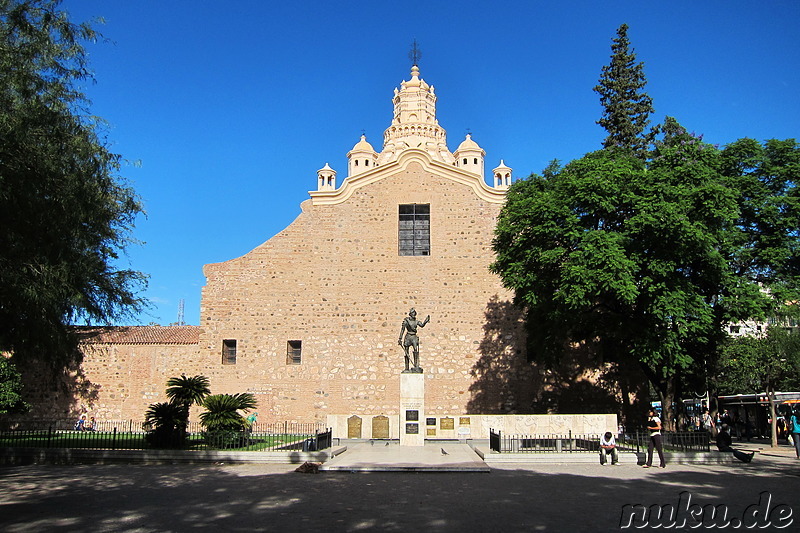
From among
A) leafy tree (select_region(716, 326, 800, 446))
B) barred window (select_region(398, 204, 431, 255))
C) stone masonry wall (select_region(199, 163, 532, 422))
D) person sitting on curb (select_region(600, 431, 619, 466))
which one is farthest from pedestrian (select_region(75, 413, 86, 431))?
leafy tree (select_region(716, 326, 800, 446))

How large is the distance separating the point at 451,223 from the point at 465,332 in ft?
16.0

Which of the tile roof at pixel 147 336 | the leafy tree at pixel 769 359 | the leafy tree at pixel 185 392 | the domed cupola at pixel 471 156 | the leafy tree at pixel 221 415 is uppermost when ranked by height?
the domed cupola at pixel 471 156

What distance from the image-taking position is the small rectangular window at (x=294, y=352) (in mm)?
26781

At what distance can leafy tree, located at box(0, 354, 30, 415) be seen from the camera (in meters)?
24.5

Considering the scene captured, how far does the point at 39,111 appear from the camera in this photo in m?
11.4

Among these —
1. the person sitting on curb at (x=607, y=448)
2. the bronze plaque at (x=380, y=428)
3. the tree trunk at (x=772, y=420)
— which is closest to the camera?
the person sitting on curb at (x=607, y=448)

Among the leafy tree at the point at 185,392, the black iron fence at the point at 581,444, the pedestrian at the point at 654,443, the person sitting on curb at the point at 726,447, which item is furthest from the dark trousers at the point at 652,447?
the leafy tree at the point at 185,392

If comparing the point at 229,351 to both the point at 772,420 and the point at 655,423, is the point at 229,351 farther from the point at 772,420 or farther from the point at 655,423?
the point at 772,420

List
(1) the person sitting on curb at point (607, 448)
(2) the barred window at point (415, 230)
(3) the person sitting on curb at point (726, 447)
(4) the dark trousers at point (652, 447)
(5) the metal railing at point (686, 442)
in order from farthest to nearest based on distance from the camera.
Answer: (2) the barred window at point (415, 230) → (5) the metal railing at point (686, 442) → (3) the person sitting on curb at point (726, 447) → (1) the person sitting on curb at point (607, 448) → (4) the dark trousers at point (652, 447)

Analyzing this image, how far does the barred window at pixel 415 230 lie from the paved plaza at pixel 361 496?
45.6 feet

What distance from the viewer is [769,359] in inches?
960

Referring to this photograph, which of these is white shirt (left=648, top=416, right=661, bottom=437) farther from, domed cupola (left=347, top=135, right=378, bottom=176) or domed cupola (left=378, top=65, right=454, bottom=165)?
domed cupola (left=347, top=135, right=378, bottom=176)

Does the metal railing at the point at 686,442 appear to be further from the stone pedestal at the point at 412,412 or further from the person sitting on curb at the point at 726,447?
the stone pedestal at the point at 412,412

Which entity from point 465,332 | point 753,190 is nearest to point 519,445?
point 465,332
